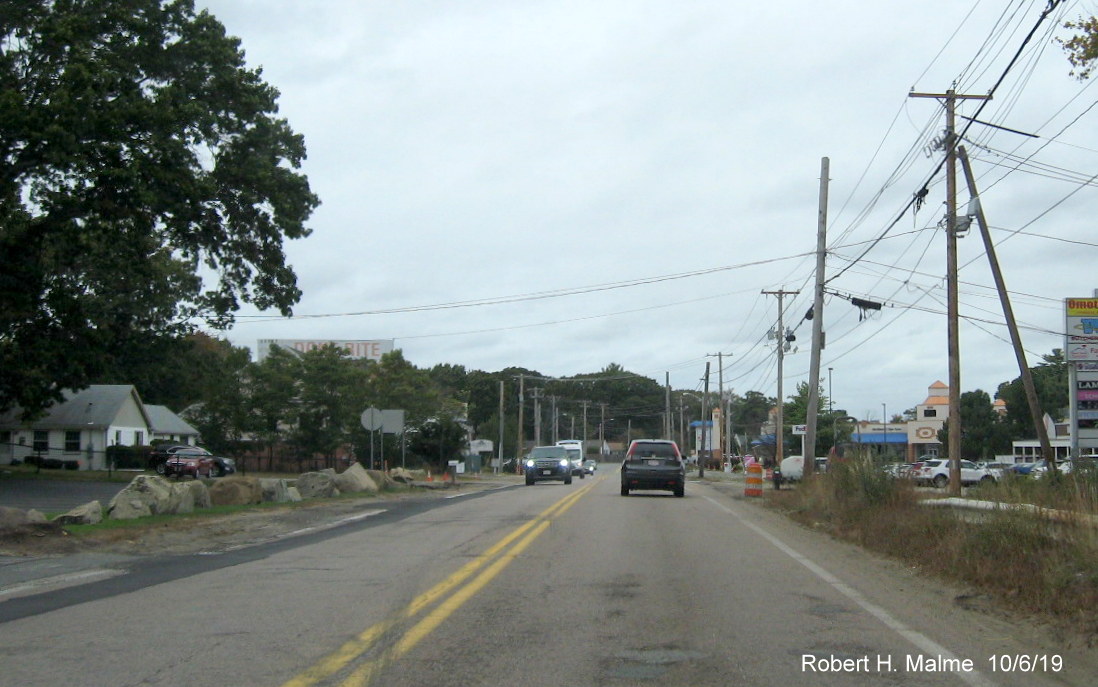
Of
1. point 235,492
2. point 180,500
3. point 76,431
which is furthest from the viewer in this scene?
point 76,431

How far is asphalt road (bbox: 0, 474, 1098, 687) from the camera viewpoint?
679cm

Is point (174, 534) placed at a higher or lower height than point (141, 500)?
lower

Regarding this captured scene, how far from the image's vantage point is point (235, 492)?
23281 mm

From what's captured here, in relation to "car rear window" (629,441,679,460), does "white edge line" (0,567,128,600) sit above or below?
below

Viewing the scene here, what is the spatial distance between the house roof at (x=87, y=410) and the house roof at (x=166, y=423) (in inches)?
184

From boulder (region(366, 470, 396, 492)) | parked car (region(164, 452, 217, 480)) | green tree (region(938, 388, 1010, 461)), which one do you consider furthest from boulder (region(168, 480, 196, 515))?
green tree (region(938, 388, 1010, 461))

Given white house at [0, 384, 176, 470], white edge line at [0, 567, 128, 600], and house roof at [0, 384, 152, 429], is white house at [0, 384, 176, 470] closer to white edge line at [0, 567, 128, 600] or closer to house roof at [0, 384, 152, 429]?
house roof at [0, 384, 152, 429]

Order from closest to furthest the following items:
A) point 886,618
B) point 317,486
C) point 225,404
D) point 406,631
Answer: point 406,631
point 886,618
point 317,486
point 225,404

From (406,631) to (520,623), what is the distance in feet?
3.19

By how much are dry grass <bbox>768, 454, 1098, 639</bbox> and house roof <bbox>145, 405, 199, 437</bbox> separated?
167 ft

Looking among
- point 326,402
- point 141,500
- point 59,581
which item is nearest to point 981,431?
point 326,402

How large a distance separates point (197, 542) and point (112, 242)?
10.5m

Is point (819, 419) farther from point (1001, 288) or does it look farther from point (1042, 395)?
point (1001, 288)

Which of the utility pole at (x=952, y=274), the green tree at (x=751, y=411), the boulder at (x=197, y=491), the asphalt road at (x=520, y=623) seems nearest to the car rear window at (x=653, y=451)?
the utility pole at (x=952, y=274)
